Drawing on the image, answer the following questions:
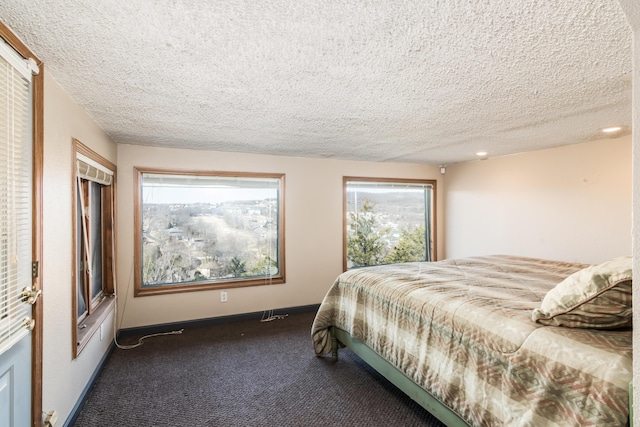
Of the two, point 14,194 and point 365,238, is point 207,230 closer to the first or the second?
point 365,238

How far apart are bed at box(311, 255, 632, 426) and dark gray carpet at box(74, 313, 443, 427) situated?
0.80 ft

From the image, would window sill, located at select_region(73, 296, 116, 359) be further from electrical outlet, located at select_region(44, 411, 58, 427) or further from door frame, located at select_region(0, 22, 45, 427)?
door frame, located at select_region(0, 22, 45, 427)

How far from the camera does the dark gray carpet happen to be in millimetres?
2105

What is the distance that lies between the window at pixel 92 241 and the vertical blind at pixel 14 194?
69 centimetres

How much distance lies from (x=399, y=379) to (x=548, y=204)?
3014 millimetres

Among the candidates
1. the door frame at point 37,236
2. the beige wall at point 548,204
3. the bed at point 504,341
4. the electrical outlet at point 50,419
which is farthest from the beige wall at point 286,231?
the door frame at point 37,236

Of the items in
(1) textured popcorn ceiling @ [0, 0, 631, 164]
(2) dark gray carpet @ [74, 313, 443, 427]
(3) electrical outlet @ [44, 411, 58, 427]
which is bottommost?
(2) dark gray carpet @ [74, 313, 443, 427]

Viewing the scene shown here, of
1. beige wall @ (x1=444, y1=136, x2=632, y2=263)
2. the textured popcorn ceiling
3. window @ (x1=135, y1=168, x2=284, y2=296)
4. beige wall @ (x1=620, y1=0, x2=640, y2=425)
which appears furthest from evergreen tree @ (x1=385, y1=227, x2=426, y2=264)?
beige wall @ (x1=620, y1=0, x2=640, y2=425)

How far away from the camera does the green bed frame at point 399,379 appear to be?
1.80 meters

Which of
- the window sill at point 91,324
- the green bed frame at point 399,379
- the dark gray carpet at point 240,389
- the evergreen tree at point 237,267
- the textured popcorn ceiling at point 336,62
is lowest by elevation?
the dark gray carpet at point 240,389

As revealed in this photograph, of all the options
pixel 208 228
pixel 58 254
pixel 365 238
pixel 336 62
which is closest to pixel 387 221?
pixel 365 238

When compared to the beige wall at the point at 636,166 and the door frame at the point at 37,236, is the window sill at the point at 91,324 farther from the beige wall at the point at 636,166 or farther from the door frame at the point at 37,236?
the beige wall at the point at 636,166

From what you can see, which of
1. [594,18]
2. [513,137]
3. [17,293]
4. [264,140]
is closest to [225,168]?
[264,140]

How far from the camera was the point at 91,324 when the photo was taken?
98.2 inches
